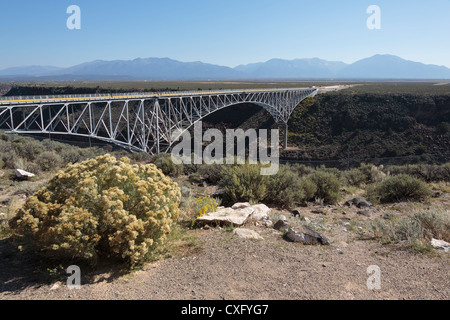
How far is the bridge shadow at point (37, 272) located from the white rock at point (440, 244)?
15.5 feet

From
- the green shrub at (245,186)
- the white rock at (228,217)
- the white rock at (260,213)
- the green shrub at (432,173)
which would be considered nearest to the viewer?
the white rock at (228,217)

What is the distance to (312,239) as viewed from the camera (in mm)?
5578

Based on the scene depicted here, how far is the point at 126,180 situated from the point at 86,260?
45.9 inches

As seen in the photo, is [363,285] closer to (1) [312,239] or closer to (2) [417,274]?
(2) [417,274]

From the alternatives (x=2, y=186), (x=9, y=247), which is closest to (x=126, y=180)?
(x=9, y=247)

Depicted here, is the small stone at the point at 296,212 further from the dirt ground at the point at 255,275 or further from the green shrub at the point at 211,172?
the green shrub at the point at 211,172

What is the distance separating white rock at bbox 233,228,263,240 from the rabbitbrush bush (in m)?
1.33

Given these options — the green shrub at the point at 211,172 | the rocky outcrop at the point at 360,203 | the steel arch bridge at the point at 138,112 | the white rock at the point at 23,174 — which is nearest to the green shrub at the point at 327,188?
the rocky outcrop at the point at 360,203

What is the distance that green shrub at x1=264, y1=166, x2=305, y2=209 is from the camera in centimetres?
866

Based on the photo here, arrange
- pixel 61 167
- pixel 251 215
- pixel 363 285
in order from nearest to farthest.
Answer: pixel 363 285 < pixel 251 215 < pixel 61 167

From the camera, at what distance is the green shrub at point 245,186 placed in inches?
320

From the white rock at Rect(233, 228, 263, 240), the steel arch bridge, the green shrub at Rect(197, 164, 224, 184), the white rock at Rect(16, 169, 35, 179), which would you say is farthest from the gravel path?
the steel arch bridge

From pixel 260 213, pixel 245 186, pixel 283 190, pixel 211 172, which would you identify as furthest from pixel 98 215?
pixel 211 172

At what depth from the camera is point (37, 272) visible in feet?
13.4
